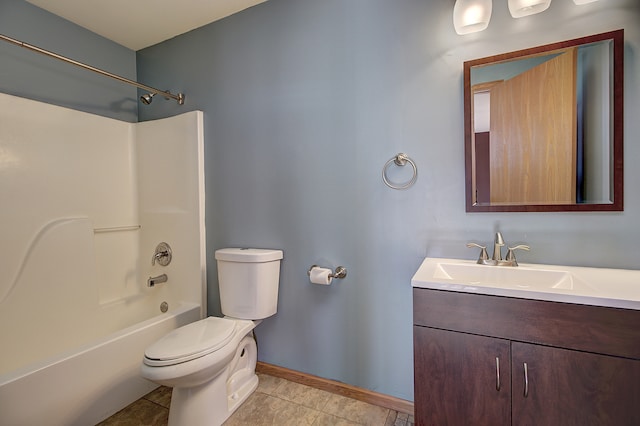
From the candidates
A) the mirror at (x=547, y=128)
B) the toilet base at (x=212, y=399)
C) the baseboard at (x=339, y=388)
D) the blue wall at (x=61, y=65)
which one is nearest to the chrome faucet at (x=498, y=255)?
the mirror at (x=547, y=128)

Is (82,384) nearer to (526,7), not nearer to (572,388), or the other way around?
(572,388)

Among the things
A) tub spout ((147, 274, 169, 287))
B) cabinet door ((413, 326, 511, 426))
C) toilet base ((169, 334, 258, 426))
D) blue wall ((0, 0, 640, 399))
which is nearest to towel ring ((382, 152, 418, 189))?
blue wall ((0, 0, 640, 399))

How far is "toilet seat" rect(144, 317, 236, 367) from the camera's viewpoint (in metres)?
1.22

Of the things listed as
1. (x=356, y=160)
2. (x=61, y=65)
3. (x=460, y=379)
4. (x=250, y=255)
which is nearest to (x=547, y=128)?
(x=356, y=160)

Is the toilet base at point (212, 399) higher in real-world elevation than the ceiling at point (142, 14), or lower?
lower

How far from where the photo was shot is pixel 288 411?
1.52m

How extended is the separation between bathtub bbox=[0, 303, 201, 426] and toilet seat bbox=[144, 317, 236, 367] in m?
0.35

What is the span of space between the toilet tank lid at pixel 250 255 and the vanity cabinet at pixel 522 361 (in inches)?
36.5

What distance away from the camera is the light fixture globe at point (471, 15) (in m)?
1.25

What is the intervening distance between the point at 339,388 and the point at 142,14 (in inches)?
107

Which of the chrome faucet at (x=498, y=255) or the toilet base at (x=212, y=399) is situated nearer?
the chrome faucet at (x=498, y=255)

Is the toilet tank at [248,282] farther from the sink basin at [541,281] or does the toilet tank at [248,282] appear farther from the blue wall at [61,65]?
the blue wall at [61,65]

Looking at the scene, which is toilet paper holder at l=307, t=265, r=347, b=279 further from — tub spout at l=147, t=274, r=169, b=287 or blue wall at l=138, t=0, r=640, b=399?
tub spout at l=147, t=274, r=169, b=287

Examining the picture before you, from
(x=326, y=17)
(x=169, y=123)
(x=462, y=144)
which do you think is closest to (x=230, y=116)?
(x=169, y=123)
